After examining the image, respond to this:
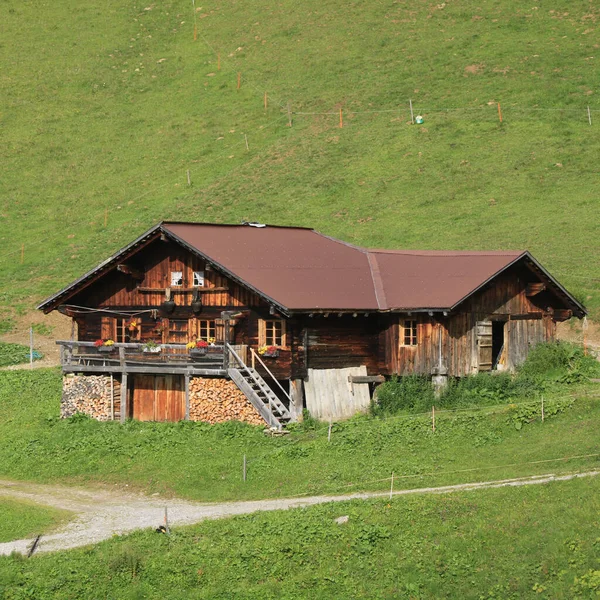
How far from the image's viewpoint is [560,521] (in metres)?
23.8

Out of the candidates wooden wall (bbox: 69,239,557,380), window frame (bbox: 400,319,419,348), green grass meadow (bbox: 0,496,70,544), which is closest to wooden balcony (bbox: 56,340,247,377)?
wooden wall (bbox: 69,239,557,380)

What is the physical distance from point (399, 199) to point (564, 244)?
46.3ft

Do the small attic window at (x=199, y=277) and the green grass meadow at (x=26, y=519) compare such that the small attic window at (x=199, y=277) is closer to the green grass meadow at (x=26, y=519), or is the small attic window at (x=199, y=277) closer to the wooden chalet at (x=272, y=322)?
the wooden chalet at (x=272, y=322)

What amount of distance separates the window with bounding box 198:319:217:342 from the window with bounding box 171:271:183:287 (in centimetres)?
161

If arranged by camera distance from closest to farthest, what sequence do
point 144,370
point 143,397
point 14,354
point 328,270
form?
point 144,370
point 328,270
point 143,397
point 14,354

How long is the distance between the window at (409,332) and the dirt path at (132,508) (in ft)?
38.2

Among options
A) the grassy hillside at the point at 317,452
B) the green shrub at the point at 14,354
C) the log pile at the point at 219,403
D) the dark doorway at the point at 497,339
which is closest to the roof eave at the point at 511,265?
the dark doorway at the point at 497,339

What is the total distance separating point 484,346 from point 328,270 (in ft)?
19.8

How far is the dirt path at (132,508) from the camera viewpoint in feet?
88.4

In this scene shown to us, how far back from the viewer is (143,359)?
39.2m

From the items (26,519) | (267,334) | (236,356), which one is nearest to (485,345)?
(267,334)

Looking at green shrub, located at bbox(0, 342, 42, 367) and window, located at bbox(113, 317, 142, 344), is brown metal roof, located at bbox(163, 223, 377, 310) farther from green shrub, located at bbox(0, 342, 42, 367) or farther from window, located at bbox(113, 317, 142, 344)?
green shrub, located at bbox(0, 342, 42, 367)

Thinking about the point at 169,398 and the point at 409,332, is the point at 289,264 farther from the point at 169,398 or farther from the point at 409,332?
the point at 169,398

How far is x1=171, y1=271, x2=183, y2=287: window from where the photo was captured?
1569 inches
